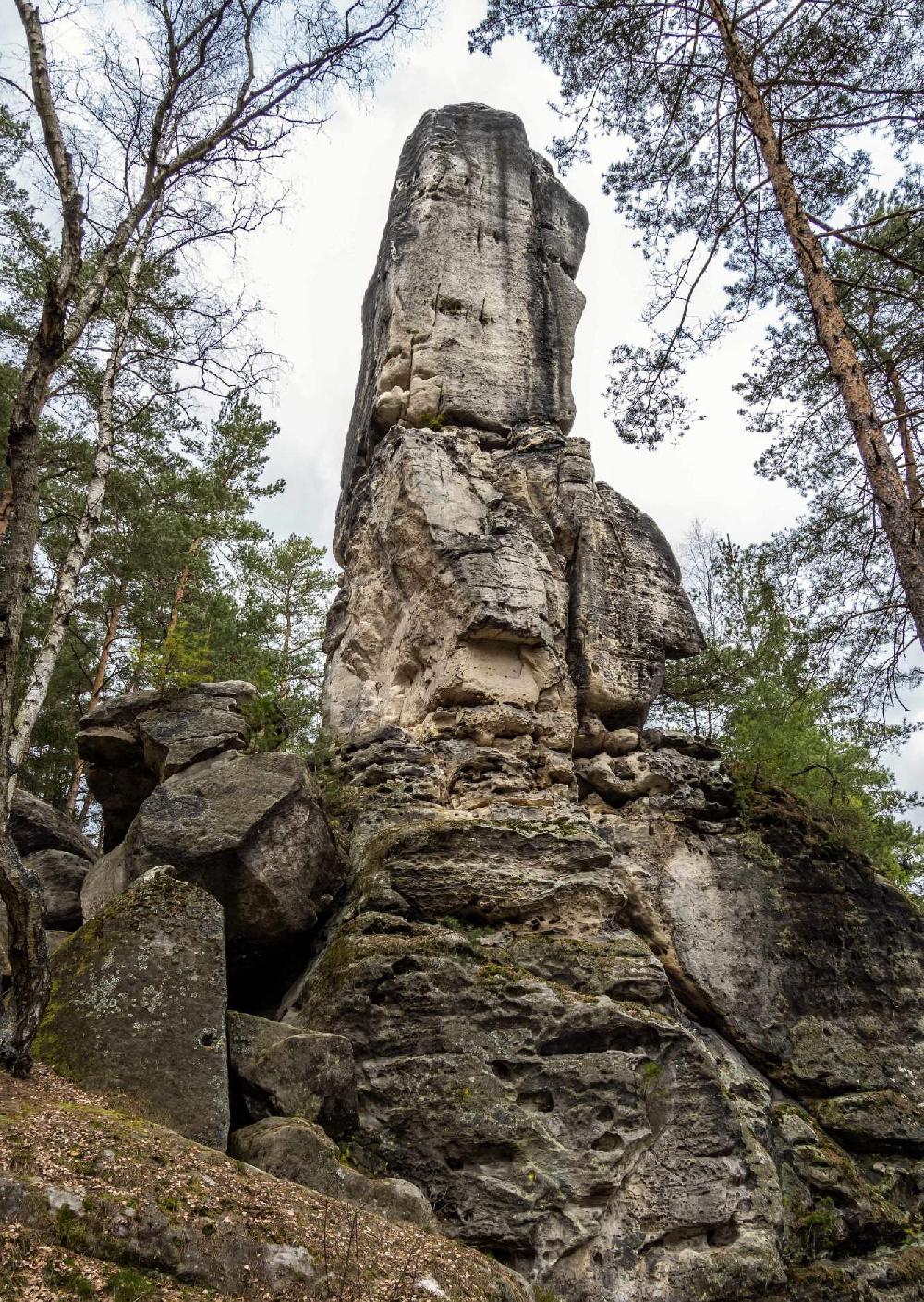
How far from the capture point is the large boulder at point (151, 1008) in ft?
19.9

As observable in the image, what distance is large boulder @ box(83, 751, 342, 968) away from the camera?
329 inches

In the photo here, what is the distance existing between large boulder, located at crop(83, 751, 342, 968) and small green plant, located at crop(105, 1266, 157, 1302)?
4.31m

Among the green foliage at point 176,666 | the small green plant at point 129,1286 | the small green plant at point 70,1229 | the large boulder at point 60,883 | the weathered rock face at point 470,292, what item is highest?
the weathered rock face at point 470,292

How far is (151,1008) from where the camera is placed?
6469mm

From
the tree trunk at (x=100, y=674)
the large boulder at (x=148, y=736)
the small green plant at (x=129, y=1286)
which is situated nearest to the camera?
the small green plant at (x=129, y=1286)

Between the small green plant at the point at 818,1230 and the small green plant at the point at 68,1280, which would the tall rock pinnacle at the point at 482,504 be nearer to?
the small green plant at the point at 818,1230

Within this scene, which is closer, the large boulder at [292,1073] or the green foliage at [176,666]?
the large boulder at [292,1073]

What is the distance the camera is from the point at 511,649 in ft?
39.1

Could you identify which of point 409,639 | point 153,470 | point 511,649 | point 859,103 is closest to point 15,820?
point 409,639

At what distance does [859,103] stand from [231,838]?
1085 centimetres

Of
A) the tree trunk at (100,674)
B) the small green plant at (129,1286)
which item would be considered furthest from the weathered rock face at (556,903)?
the tree trunk at (100,674)

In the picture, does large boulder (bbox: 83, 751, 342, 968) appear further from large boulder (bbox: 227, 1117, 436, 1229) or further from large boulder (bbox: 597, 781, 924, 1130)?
large boulder (bbox: 597, 781, 924, 1130)

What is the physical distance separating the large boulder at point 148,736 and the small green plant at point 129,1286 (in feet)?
19.0

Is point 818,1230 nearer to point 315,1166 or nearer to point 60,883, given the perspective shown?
point 315,1166
